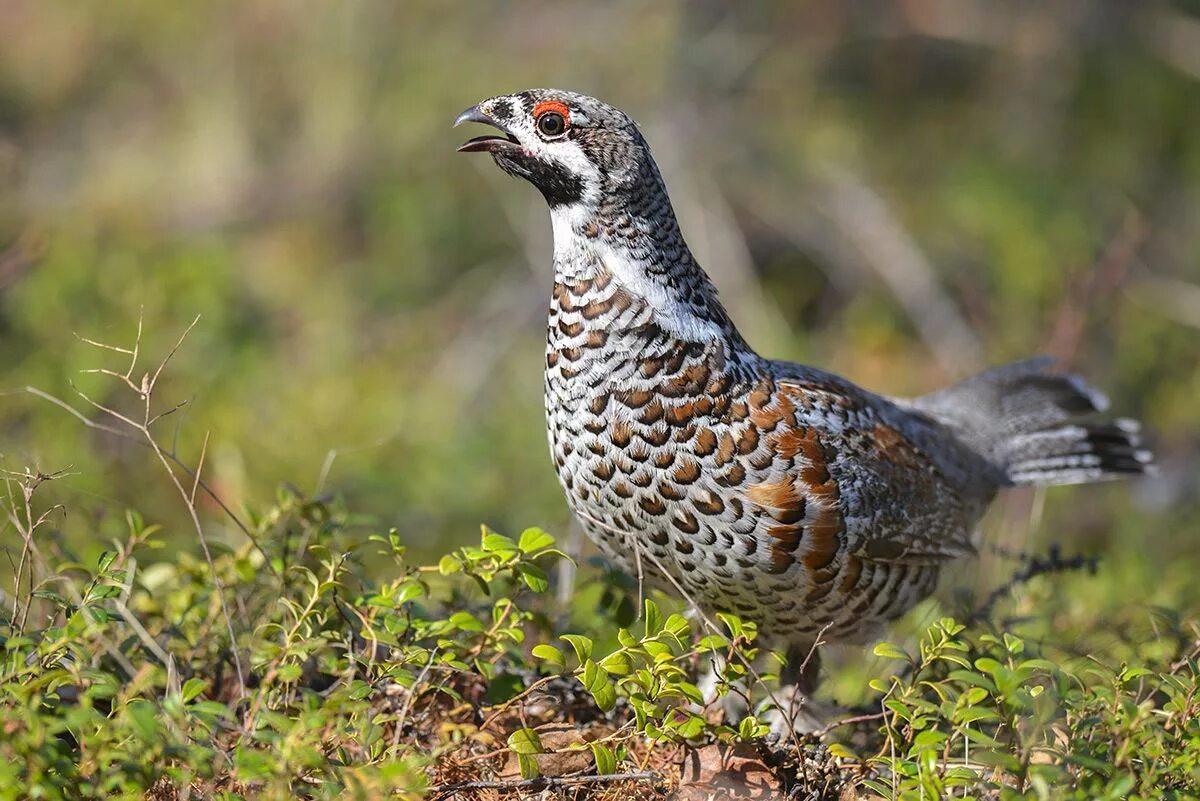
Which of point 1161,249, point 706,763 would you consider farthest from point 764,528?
point 1161,249

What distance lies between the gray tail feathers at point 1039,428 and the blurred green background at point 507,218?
2.50ft

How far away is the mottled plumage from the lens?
122 inches

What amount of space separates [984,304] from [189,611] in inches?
206

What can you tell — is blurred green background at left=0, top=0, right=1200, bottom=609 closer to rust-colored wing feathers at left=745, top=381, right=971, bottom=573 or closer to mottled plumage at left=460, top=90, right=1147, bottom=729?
rust-colored wing feathers at left=745, top=381, right=971, bottom=573

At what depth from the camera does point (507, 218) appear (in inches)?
310

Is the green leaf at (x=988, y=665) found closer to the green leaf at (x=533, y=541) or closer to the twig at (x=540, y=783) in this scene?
the twig at (x=540, y=783)

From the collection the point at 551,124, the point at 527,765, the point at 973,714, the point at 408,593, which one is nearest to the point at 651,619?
the point at 527,765

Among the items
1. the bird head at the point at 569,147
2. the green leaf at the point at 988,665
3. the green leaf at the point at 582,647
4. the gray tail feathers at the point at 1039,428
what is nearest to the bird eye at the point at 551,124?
the bird head at the point at 569,147

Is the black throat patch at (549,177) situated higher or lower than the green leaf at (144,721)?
higher

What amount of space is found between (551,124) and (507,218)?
464 centimetres

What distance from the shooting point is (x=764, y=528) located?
3.10 m

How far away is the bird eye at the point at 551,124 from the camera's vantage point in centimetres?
327

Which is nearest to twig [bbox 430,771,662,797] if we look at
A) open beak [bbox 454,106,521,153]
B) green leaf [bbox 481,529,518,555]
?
green leaf [bbox 481,529,518,555]

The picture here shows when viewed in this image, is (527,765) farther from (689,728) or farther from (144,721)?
(144,721)
